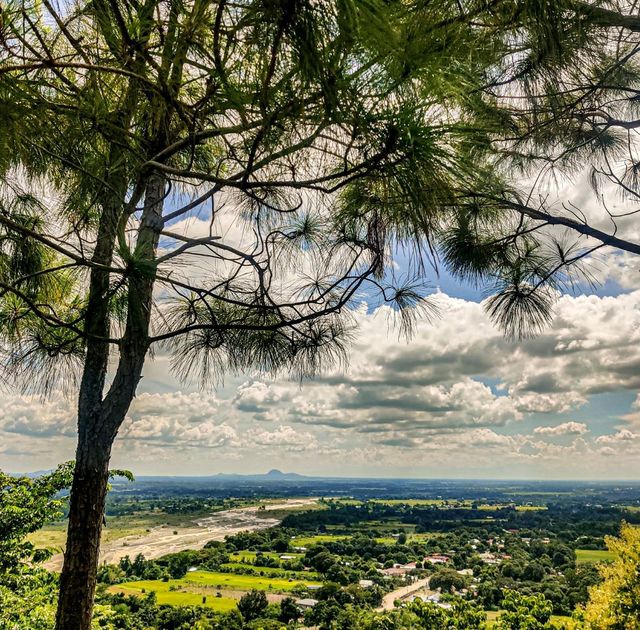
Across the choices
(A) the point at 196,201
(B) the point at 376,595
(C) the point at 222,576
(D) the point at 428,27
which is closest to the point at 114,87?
(A) the point at 196,201

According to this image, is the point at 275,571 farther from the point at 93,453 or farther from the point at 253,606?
the point at 93,453

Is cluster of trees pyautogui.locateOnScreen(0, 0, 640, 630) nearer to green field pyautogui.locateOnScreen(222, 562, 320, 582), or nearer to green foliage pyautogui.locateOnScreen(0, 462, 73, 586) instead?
green foliage pyautogui.locateOnScreen(0, 462, 73, 586)

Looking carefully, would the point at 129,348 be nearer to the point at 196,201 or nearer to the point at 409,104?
the point at 196,201

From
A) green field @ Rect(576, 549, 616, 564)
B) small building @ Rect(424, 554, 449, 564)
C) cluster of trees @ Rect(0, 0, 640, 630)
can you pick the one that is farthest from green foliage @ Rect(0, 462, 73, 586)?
small building @ Rect(424, 554, 449, 564)

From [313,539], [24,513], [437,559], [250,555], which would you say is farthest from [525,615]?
[313,539]

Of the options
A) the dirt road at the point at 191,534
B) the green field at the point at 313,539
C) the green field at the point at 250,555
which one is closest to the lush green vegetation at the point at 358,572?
the green field at the point at 250,555

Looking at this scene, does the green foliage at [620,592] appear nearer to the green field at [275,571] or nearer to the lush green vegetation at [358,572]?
the lush green vegetation at [358,572]
